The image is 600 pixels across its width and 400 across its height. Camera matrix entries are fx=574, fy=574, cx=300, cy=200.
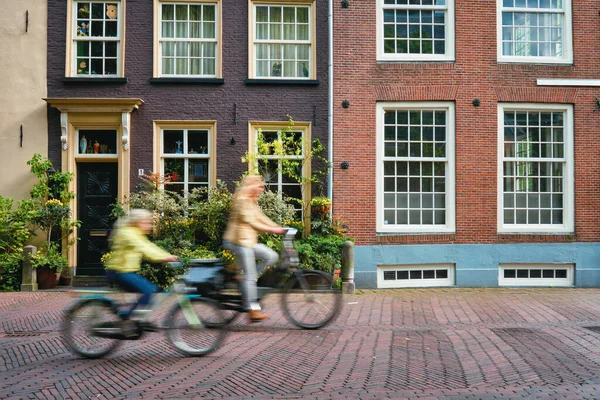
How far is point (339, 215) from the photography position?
1259cm

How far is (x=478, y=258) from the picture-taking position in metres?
12.7

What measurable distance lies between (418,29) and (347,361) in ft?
29.9

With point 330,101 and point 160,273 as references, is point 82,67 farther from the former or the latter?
point 330,101

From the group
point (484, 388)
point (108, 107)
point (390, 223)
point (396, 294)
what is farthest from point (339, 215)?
point (484, 388)

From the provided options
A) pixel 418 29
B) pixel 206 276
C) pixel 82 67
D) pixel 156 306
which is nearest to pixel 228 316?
pixel 206 276

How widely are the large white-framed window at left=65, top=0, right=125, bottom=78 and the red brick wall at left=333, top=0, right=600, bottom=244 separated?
489 centimetres

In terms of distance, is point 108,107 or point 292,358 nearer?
point 292,358

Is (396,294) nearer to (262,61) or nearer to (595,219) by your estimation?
(595,219)

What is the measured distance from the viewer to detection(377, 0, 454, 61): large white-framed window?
12.9 metres

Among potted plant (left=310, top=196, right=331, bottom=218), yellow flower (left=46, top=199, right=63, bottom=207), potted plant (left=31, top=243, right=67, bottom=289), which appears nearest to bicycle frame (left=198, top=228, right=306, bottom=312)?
potted plant (left=310, top=196, right=331, bottom=218)

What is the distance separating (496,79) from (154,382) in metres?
10.4

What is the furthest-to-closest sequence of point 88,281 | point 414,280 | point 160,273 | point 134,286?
point 414,280, point 88,281, point 160,273, point 134,286

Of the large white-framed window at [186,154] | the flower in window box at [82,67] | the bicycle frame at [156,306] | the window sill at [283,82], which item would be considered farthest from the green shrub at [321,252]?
the flower in window box at [82,67]

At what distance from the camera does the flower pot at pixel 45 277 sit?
466 inches
